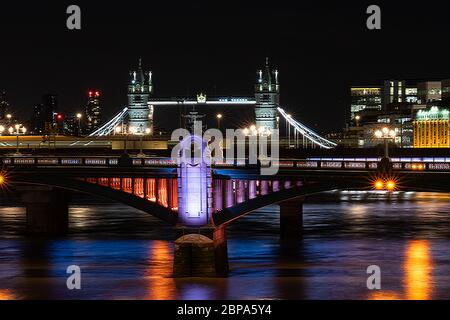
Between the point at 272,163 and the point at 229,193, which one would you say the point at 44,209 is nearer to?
the point at 229,193

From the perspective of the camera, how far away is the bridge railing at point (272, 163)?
6188cm

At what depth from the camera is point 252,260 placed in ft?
222

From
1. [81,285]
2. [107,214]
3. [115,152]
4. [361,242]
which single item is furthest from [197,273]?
[115,152]

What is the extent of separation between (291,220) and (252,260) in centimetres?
1583

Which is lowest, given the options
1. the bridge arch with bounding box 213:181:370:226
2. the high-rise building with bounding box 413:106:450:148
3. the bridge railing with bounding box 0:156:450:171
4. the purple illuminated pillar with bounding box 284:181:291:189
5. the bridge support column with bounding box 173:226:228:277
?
the bridge support column with bounding box 173:226:228:277

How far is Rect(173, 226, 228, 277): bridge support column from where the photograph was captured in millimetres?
59188

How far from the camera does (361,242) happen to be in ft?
259

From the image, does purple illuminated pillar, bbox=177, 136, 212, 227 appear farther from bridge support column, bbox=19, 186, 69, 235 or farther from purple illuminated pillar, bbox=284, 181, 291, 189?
bridge support column, bbox=19, 186, 69, 235

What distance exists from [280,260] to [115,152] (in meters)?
77.8

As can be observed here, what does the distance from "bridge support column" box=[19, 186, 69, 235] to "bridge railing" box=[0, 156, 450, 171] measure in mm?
5922

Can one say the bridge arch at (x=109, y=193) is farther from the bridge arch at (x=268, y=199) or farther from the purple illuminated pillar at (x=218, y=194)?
the bridge arch at (x=268, y=199)

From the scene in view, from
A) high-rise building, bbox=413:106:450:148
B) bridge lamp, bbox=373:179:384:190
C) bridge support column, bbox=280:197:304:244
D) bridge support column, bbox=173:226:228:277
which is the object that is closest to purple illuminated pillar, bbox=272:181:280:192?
bridge support column, bbox=173:226:228:277
